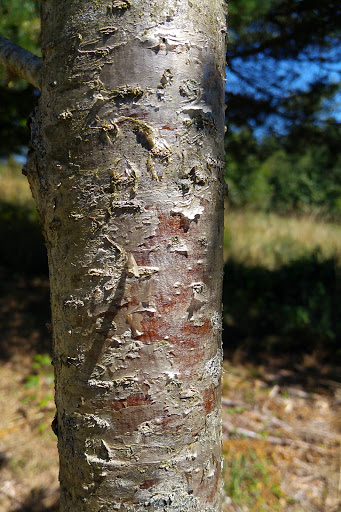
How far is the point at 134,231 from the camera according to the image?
705 mm

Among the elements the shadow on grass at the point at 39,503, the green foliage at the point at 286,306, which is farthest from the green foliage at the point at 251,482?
the green foliage at the point at 286,306

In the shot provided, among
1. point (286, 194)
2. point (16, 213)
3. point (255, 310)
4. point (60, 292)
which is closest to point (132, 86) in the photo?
point (60, 292)

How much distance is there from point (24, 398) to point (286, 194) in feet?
41.1

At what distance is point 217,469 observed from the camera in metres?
0.85

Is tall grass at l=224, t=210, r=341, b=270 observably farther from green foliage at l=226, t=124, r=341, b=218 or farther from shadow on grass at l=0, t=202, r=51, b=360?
shadow on grass at l=0, t=202, r=51, b=360

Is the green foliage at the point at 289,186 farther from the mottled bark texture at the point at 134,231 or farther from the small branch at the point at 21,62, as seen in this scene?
the mottled bark texture at the point at 134,231

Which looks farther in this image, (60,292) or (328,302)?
(328,302)

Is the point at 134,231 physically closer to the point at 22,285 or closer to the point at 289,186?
the point at 22,285

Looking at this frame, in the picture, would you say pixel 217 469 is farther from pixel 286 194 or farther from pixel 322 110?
pixel 286 194

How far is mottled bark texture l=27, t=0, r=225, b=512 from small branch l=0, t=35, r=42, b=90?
0.12 metres

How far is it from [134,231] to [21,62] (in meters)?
0.59

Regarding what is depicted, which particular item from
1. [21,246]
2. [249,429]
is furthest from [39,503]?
[21,246]

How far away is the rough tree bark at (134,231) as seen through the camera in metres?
0.69

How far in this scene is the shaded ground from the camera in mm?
2301
